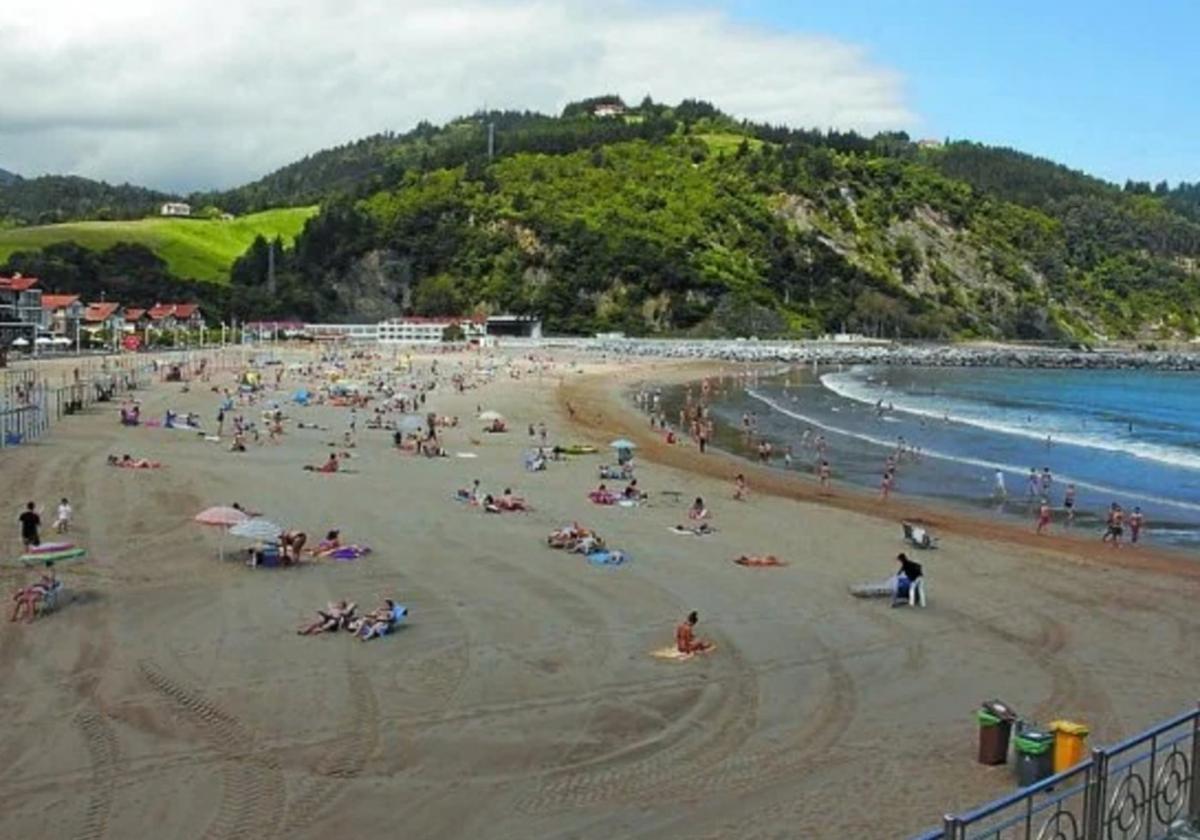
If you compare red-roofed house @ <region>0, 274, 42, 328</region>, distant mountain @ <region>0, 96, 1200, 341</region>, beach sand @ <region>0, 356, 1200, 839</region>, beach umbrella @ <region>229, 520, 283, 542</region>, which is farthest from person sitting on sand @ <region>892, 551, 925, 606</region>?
distant mountain @ <region>0, 96, 1200, 341</region>

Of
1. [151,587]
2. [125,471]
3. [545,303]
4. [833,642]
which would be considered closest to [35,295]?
[545,303]

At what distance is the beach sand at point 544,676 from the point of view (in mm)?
11156

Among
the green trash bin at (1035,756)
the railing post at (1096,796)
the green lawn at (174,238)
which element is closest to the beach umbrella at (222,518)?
the green trash bin at (1035,756)

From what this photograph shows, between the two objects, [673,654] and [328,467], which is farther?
[328,467]

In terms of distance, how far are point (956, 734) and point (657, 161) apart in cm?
17721

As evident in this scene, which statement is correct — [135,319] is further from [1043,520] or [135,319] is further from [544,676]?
[544,676]

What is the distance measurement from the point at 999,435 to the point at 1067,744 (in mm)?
42782

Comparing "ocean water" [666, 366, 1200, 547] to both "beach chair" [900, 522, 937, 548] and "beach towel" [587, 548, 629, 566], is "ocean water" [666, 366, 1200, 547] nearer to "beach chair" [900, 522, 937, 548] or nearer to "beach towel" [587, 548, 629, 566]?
"beach chair" [900, 522, 937, 548]

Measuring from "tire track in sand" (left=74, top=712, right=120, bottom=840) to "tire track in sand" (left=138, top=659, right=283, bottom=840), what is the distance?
86 centimetres

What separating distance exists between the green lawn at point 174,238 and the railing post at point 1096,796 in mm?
151253

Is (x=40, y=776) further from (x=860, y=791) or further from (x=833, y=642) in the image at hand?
(x=833, y=642)

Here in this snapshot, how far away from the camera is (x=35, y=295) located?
4109 inches

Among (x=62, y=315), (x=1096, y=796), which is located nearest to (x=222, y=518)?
(x=1096, y=796)

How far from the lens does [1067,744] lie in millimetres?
11438
